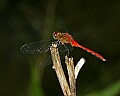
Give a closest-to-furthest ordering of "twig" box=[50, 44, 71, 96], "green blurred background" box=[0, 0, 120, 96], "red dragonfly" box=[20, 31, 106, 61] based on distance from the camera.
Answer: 1. "twig" box=[50, 44, 71, 96]
2. "red dragonfly" box=[20, 31, 106, 61]
3. "green blurred background" box=[0, 0, 120, 96]

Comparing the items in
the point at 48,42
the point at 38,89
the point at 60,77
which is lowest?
the point at 60,77

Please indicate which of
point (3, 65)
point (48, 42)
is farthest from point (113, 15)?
point (48, 42)

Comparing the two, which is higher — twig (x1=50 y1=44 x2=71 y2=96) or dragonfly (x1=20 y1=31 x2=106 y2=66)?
dragonfly (x1=20 y1=31 x2=106 y2=66)

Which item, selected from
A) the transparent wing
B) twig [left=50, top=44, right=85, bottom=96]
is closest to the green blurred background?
the transparent wing

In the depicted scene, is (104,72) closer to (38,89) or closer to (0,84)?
(0,84)

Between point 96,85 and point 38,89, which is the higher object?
point 96,85

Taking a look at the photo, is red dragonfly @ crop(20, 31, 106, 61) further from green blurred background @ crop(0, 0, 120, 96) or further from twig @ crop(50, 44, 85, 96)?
green blurred background @ crop(0, 0, 120, 96)

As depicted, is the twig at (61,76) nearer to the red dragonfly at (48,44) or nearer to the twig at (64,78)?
the twig at (64,78)

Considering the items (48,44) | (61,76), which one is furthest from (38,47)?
(61,76)

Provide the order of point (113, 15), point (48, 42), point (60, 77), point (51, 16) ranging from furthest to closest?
point (113, 15), point (51, 16), point (48, 42), point (60, 77)
